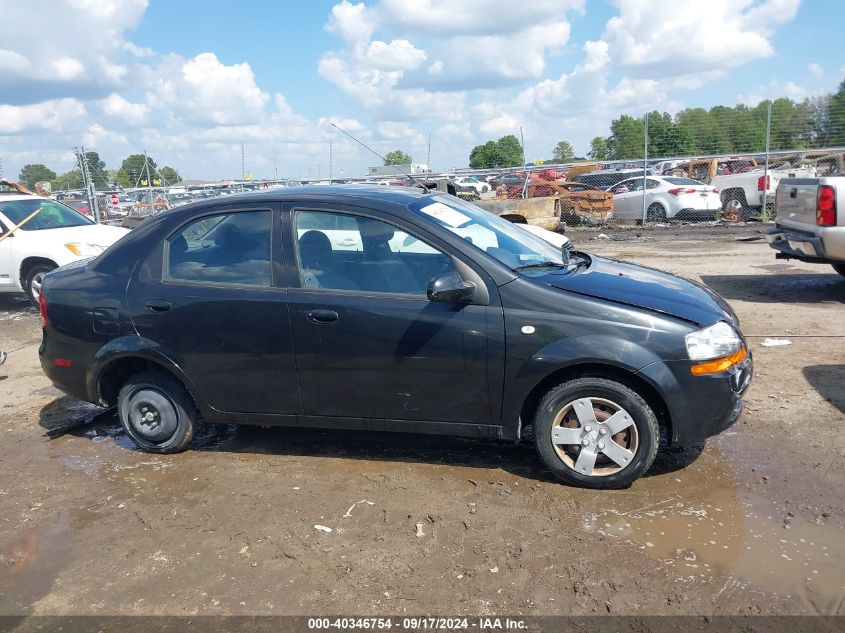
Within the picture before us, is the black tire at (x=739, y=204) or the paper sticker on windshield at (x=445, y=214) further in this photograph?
the black tire at (x=739, y=204)

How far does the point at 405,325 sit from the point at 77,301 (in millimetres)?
2379

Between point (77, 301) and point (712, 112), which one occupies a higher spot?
point (712, 112)

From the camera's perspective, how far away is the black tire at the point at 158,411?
4.75 meters

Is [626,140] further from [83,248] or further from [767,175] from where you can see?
[83,248]

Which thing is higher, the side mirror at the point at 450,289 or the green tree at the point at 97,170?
the green tree at the point at 97,170

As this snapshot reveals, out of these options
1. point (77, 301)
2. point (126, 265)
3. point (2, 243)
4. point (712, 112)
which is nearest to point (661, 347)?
point (126, 265)

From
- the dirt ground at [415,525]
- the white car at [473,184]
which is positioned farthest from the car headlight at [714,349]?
the white car at [473,184]

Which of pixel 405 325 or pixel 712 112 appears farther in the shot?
pixel 712 112

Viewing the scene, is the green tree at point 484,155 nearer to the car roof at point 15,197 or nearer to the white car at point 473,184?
the white car at point 473,184

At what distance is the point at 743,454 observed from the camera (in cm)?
438

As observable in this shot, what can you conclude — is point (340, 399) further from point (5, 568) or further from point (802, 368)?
point (802, 368)

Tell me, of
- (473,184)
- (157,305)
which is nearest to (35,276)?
(157,305)

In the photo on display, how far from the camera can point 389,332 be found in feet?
13.4

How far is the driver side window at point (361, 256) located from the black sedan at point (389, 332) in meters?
0.01
